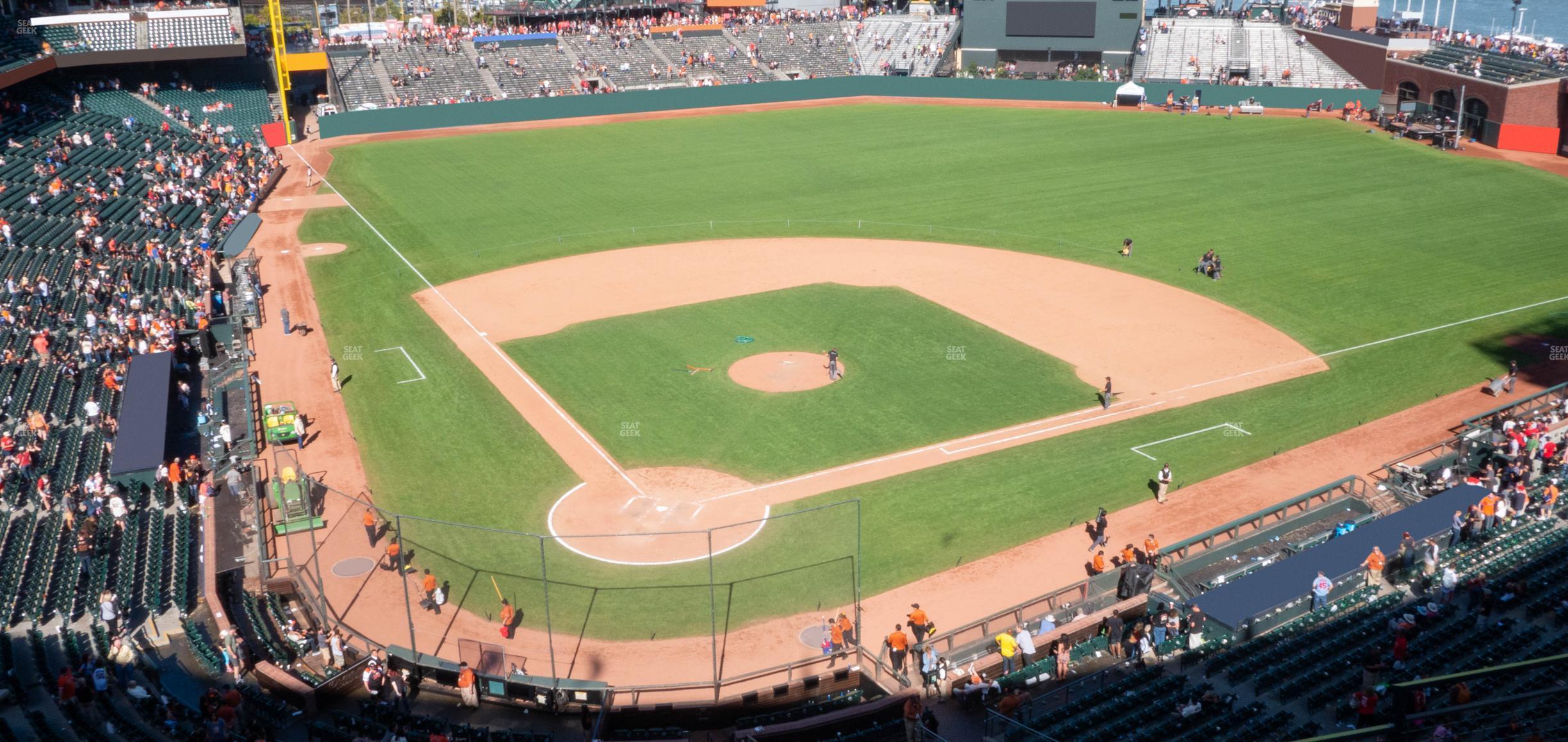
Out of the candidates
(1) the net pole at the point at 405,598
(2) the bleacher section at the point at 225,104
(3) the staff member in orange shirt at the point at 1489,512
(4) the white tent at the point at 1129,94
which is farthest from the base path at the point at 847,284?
(4) the white tent at the point at 1129,94

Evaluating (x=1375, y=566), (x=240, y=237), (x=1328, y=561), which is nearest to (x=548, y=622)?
(x=1328, y=561)

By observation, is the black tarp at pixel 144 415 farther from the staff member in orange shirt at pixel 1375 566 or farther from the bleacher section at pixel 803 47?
the bleacher section at pixel 803 47

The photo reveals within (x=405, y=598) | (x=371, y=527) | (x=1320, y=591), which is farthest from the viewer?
(x=371, y=527)

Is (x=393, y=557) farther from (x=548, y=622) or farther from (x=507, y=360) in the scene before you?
(x=507, y=360)

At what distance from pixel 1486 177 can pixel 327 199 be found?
6216cm

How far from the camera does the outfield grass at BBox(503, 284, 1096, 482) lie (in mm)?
31250

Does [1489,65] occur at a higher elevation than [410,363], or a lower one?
higher

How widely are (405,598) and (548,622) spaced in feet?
10.1

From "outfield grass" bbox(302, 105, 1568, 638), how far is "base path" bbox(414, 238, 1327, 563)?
81 centimetres

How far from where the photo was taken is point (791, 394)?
34625mm

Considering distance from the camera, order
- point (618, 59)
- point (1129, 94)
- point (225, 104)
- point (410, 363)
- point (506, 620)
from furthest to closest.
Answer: point (618, 59) → point (1129, 94) → point (225, 104) → point (410, 363) → point (506, 620)

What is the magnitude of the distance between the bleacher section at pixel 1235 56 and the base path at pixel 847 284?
46.8 meters

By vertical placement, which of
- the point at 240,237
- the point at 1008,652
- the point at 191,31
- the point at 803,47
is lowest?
the point at 1008,652

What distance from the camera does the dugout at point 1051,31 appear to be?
293ft
